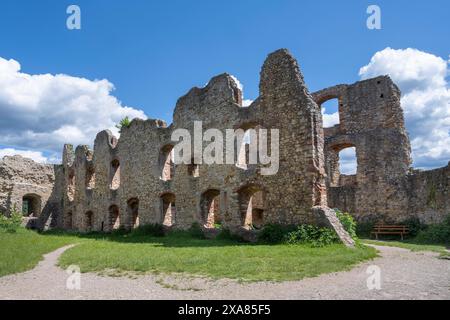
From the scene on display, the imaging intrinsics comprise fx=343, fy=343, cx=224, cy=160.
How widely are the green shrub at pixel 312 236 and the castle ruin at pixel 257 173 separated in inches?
16.8

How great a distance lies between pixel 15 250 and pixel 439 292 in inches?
442

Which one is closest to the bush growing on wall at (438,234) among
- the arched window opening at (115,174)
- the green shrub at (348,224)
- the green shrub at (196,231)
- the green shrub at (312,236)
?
the green shrub at (348,224)

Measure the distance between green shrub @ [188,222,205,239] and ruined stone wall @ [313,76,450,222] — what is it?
8401mm

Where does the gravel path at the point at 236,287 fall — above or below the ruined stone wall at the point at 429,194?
below

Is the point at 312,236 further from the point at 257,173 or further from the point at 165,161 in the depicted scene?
the point at 165,161

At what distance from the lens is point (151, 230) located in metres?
16.7

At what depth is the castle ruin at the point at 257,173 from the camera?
40.7 feet

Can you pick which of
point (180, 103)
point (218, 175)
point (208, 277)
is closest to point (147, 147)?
point (180, 103)

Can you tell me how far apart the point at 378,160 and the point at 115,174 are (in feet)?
50.3

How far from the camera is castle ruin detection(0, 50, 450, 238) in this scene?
1241cm

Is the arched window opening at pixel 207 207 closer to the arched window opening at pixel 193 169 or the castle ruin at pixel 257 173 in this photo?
the castle ruin at pixel 257 173

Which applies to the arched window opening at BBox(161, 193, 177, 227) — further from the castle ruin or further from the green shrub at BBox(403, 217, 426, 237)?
the green shrub at BBox(403, 217, 426, 237)

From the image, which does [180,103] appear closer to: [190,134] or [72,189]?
[190,134]

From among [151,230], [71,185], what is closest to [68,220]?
[71,185]
